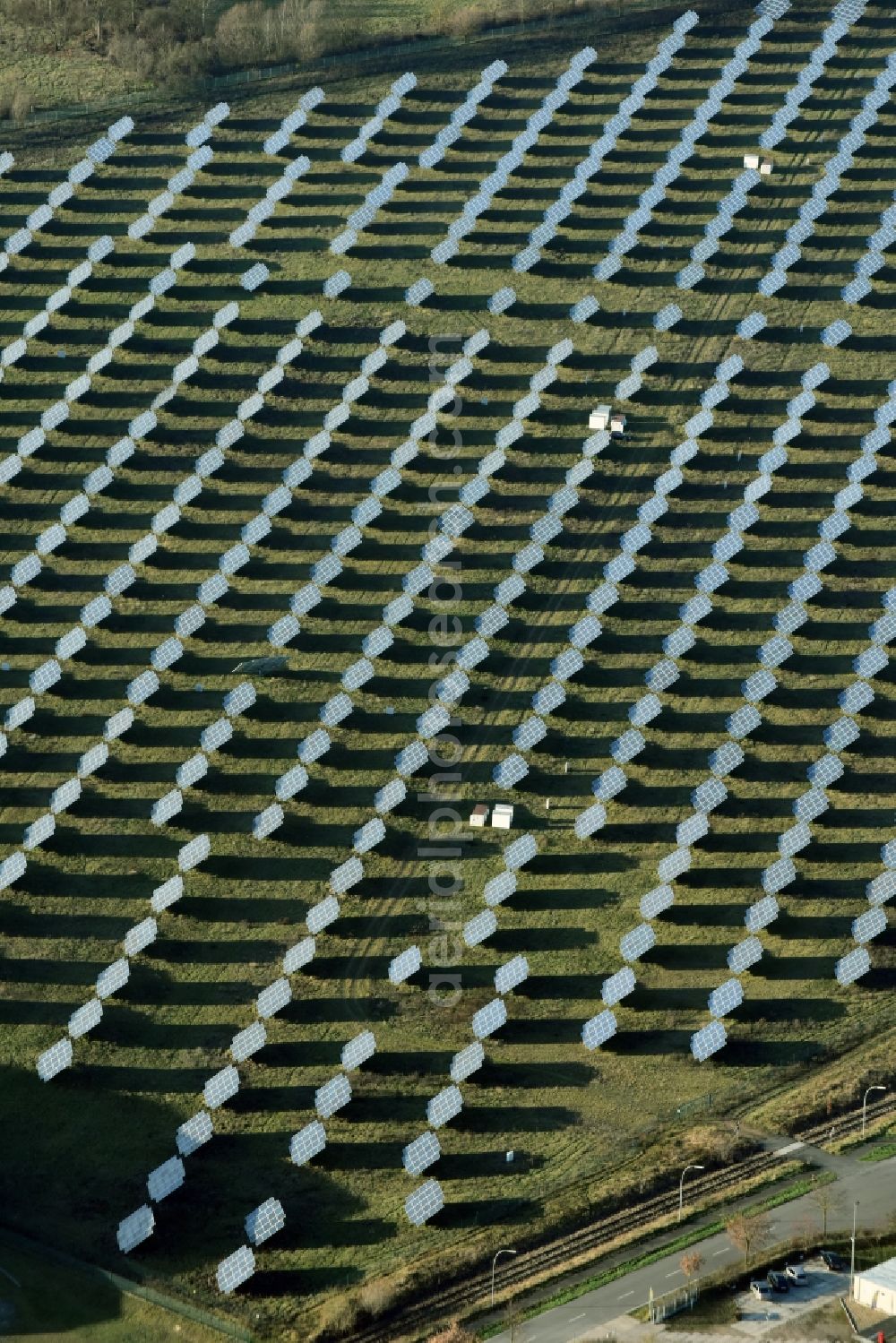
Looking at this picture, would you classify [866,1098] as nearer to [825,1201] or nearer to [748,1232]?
[825,1201]

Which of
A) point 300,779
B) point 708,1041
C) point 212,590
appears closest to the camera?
point 708,1041

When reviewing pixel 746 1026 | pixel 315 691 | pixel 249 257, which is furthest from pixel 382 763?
pixel 249 257

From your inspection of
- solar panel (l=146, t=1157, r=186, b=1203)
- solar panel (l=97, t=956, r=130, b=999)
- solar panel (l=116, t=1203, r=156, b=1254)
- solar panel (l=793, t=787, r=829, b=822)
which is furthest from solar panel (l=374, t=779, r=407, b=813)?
solar panel (l=116, t=1203, r=156, b=1254)

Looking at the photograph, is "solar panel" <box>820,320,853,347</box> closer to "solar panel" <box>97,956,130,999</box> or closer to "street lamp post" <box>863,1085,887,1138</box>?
"street lamp post" <box>863,1085,887,1138</box>

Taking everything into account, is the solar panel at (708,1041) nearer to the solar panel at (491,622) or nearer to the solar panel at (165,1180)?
the solar panel at (165,1180)

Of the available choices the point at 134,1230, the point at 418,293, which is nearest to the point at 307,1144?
the point at 134,1230

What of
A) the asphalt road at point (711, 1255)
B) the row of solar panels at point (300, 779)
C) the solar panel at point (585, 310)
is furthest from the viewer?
the solar panel at point (585, 310)

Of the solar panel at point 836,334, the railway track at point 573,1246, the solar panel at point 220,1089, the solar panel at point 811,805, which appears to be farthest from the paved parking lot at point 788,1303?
the solar panel at point 836,334
